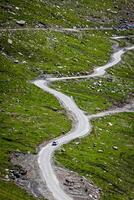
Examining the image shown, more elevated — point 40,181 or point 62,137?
point 40,181

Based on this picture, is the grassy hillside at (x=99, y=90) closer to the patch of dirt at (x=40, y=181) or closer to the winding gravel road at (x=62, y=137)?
the winding gravel road at (x=62, y=137)

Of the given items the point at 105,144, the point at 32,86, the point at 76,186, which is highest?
the point at 76,186

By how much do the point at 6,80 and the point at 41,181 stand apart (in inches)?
2342

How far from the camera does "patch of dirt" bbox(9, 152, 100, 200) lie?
8275 cm

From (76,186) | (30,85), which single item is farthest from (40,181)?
(30,85)

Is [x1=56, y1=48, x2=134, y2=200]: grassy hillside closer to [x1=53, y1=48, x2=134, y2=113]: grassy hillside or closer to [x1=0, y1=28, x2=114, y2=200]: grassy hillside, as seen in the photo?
[x1=53, y1=48, x2=134, y2=113]: grassy hillside

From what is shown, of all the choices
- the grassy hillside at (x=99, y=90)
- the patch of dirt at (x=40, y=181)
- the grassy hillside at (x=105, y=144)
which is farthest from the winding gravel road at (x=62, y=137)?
the grassy hillside at (x=99, y=90)

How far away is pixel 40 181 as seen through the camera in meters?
84.8

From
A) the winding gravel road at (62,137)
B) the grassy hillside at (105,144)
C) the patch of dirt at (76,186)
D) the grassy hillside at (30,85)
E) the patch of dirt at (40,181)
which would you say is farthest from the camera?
the grassy hillside at (30,85)

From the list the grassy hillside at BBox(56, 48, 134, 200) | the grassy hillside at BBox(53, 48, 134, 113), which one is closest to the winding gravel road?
the grassy hillside at BBox(56, 48, 134, 200)

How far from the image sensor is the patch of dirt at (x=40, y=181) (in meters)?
82.8

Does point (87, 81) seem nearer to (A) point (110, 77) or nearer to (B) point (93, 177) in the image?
(A) point (110, 77)

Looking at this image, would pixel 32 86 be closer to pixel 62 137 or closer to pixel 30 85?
pixel 30 85

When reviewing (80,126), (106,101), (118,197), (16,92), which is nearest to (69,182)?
(118,197)
